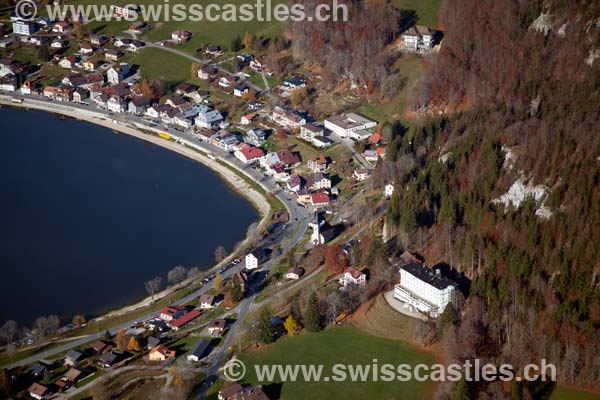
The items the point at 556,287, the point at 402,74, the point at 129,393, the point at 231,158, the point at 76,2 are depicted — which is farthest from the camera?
the point at 76,2

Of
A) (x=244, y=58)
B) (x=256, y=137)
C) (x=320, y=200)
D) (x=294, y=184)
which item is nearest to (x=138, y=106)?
(x=244, y=58)

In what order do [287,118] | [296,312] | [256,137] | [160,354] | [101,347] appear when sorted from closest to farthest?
[160,354]
[101,347]
[296,312]
[256,137]
[287,118]

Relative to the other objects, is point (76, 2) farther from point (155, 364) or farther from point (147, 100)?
point (155, 364)

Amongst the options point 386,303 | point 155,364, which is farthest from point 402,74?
point 155,364

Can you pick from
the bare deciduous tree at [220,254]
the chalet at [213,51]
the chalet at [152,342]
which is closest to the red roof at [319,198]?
the bare deciduous tree at [220,254]

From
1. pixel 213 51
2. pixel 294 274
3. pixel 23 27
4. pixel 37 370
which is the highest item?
pixel 23 27

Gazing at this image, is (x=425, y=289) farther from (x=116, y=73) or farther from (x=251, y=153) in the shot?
(x=116, y=73)
